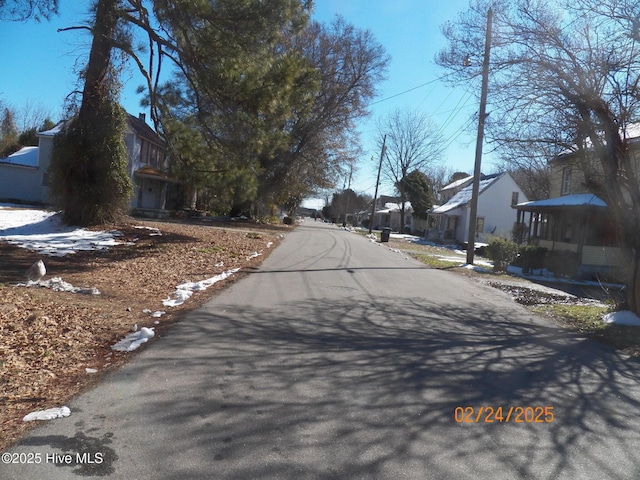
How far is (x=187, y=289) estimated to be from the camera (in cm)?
1119

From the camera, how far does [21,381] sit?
5.25 m

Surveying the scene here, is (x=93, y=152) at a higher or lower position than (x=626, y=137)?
lower

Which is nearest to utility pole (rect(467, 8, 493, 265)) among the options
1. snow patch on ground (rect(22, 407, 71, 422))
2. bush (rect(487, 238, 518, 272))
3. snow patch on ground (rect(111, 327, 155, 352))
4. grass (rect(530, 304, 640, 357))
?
bush (rect(487, 238, 518, 272))

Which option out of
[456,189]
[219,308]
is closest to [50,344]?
[219,308]

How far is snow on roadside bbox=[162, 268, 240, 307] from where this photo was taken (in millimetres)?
9828

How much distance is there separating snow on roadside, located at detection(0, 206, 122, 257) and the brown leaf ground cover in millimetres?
566

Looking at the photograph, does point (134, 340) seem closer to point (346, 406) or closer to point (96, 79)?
point (346, 406)

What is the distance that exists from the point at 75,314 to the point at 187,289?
3.47m

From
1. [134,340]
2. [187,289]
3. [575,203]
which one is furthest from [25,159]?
[134,340]

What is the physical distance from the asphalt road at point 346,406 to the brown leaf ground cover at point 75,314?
35 cm

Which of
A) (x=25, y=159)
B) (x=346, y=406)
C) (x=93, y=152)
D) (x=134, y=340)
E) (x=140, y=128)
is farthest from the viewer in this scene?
(x=140, y=128)

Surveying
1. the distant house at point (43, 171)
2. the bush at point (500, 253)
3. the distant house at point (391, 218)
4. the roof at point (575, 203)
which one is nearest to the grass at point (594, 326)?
the bush at point (500, 253)

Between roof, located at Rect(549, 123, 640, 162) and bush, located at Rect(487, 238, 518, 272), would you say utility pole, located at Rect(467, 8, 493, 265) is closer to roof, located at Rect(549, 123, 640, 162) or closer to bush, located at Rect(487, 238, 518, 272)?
bush, located at Rect(487, 238, 518, 272)

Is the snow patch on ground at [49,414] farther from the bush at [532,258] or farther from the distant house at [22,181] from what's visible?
the distant house at [22,181]
